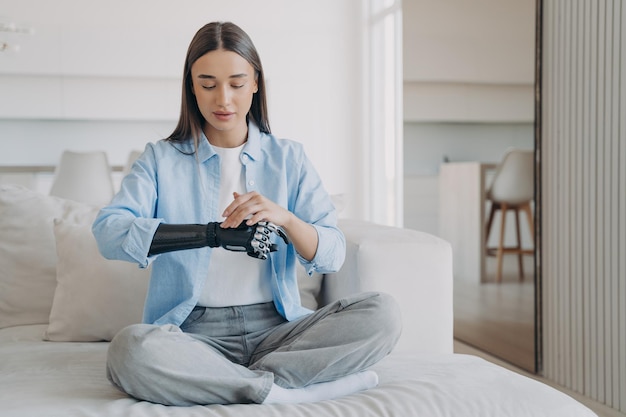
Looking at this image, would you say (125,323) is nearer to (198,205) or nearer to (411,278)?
(198,205)

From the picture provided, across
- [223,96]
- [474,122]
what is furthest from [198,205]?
[474,122]

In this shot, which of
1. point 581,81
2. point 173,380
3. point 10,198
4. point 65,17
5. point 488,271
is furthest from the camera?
point 65,17

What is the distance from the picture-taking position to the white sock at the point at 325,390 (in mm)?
1452

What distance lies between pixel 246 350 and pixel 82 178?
324 cm

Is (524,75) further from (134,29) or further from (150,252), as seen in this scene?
(134,29)

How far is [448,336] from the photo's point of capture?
203 cm

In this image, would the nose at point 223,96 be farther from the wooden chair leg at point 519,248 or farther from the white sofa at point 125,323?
the wooden chair leg at point 519,248

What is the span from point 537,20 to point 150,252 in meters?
2.27

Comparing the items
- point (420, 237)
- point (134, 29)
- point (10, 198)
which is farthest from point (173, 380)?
point (134, 29)

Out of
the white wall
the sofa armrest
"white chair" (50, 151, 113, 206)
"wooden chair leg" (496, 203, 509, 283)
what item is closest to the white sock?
the sofa armrest

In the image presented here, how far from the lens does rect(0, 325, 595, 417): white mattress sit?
1389 mm

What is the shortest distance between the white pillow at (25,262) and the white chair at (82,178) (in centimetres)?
236

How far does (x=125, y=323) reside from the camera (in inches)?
80.9

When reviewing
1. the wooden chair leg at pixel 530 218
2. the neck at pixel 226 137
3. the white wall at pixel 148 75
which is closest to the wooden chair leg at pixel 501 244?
the wooden chair leg at pixel 530 218
